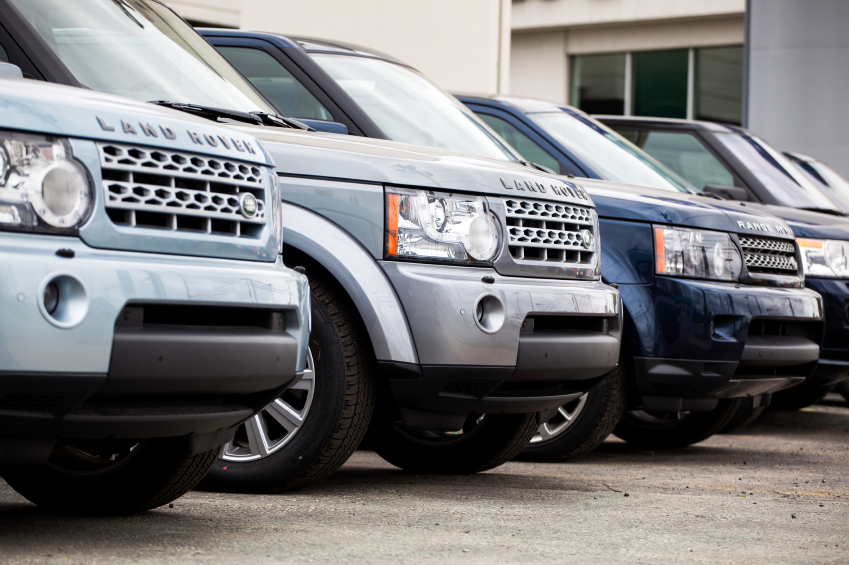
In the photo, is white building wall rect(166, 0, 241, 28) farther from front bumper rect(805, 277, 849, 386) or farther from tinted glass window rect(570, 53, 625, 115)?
tinted glass window rect(570, 53, 625, 115)

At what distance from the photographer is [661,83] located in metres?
23.6

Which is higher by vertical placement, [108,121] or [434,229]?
[108,121]

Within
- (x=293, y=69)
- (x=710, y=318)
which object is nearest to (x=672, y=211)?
(x=710, y=318)

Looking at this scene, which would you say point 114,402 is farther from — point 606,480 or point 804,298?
point 804,298

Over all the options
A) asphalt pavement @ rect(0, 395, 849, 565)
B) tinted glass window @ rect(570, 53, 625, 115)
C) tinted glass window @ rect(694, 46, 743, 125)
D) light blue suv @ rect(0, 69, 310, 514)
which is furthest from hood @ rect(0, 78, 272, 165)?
tinted glass window @ rect(570, 53, 625, 115)

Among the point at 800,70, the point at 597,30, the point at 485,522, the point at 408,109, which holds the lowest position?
the point at 485,522

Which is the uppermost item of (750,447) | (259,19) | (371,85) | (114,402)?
(259,19)

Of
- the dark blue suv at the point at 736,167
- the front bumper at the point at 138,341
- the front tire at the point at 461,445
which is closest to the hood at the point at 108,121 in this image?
the front bumper at the point at 138,341

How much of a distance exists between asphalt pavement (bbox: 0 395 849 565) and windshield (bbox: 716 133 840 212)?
11.7ft

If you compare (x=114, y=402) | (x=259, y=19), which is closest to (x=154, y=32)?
(x=114, y=402)

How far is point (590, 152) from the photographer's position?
7590 millimetres

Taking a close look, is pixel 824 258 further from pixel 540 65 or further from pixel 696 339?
pixel 540 65

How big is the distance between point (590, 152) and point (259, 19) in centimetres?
695

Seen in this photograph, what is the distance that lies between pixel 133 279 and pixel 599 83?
22.0 m
